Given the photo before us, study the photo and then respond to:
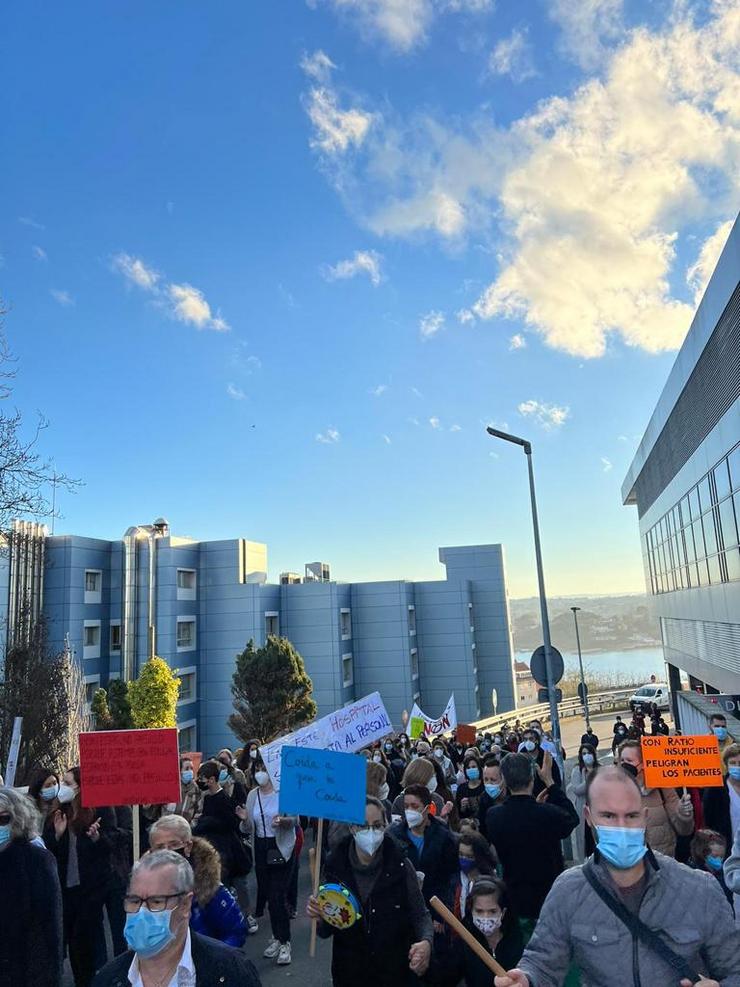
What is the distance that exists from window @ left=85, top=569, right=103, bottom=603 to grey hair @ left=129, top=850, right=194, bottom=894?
129ft

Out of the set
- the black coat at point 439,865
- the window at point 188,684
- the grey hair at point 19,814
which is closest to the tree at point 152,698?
the window at point 188,684

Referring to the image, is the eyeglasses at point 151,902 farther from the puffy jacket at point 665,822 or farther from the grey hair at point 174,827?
the puffy jacket at point 665,822

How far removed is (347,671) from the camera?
1817 inches

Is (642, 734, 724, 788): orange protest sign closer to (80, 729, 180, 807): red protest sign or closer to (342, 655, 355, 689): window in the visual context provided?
(80, 729, 180, 807): red protest sign

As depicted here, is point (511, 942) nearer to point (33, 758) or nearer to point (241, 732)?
point (33, 758)

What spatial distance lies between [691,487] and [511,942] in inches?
856

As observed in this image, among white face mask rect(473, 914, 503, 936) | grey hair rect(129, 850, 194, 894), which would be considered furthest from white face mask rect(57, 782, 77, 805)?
white face mask rect(473, 914, 503, 936)

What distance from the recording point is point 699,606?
23.3 m

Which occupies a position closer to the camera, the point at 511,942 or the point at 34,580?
the point at 511,942

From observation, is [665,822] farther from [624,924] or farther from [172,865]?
[172,865]

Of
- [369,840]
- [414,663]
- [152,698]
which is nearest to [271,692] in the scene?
[152,698]

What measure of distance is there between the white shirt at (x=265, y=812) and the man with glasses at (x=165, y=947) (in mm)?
4269

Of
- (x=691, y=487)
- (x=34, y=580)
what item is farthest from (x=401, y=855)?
(x=34, y=580)

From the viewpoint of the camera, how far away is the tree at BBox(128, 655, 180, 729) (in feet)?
105
